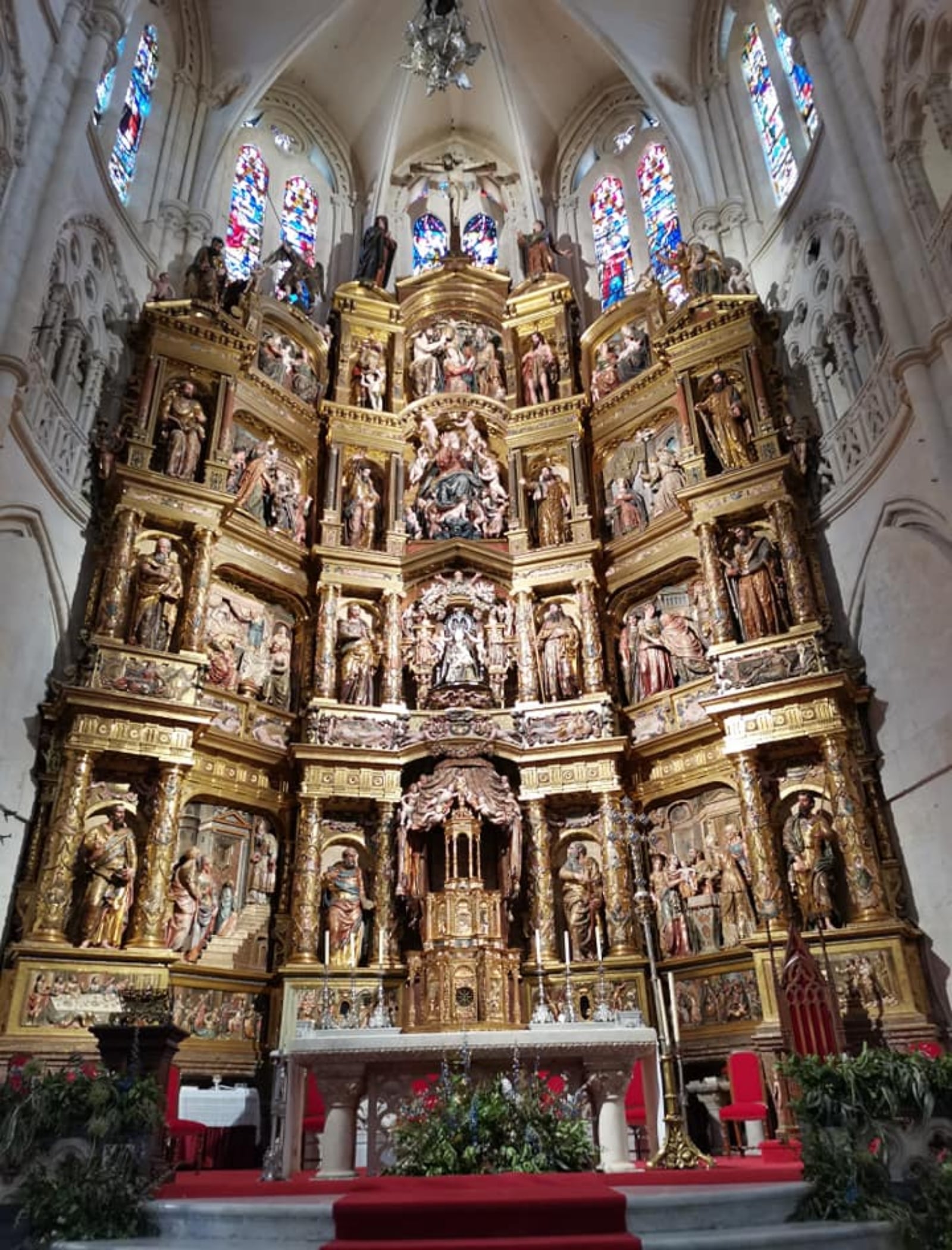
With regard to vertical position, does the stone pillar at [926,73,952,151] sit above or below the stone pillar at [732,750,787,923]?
above

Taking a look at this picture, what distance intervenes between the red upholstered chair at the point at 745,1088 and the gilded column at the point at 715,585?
5.98 meters

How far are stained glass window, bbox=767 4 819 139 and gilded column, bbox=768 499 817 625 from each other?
683cm

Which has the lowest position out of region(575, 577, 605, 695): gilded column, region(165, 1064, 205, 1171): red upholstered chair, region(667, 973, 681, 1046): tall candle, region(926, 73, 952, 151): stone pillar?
region(165, 1064, 205, 1171): red upholstered chair

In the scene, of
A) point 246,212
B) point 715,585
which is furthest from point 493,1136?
point 246,212

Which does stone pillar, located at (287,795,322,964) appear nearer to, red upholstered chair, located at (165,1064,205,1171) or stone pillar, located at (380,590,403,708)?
stone pillar, located at (380,590,403,708)

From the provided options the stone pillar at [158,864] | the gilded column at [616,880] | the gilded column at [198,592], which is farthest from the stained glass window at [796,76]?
the stone pillar at [158,864]

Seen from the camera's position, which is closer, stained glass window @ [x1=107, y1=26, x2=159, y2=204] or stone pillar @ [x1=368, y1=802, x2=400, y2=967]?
stone pillar @ [x1=368, y1=802, x2=400, y2=967]

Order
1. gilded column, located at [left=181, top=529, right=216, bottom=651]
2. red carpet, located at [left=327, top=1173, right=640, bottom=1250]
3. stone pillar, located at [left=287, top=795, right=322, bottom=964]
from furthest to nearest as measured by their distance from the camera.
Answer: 1. gilded column, located at [left=181, top=529, right=216, bottom=651]
2. stone pillar, located at [left=287, top=795, right=322, bottom=964]
3. red carpet, located at [left=327, top=1173, right=640, bottom=1250]

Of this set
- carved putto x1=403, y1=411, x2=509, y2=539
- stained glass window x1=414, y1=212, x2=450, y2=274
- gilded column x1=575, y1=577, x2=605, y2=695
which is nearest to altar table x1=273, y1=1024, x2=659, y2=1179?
gilded column x1=575, y1=577, x2=605, y2=695

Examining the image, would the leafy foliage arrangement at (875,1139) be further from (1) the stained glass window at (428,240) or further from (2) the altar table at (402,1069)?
(1) the stained glass window at (428,240)

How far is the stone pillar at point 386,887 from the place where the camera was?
13.8 meters

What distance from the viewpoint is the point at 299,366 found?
18938 millimetres

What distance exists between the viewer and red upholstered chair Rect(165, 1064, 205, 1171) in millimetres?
9039

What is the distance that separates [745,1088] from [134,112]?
1970 cm
